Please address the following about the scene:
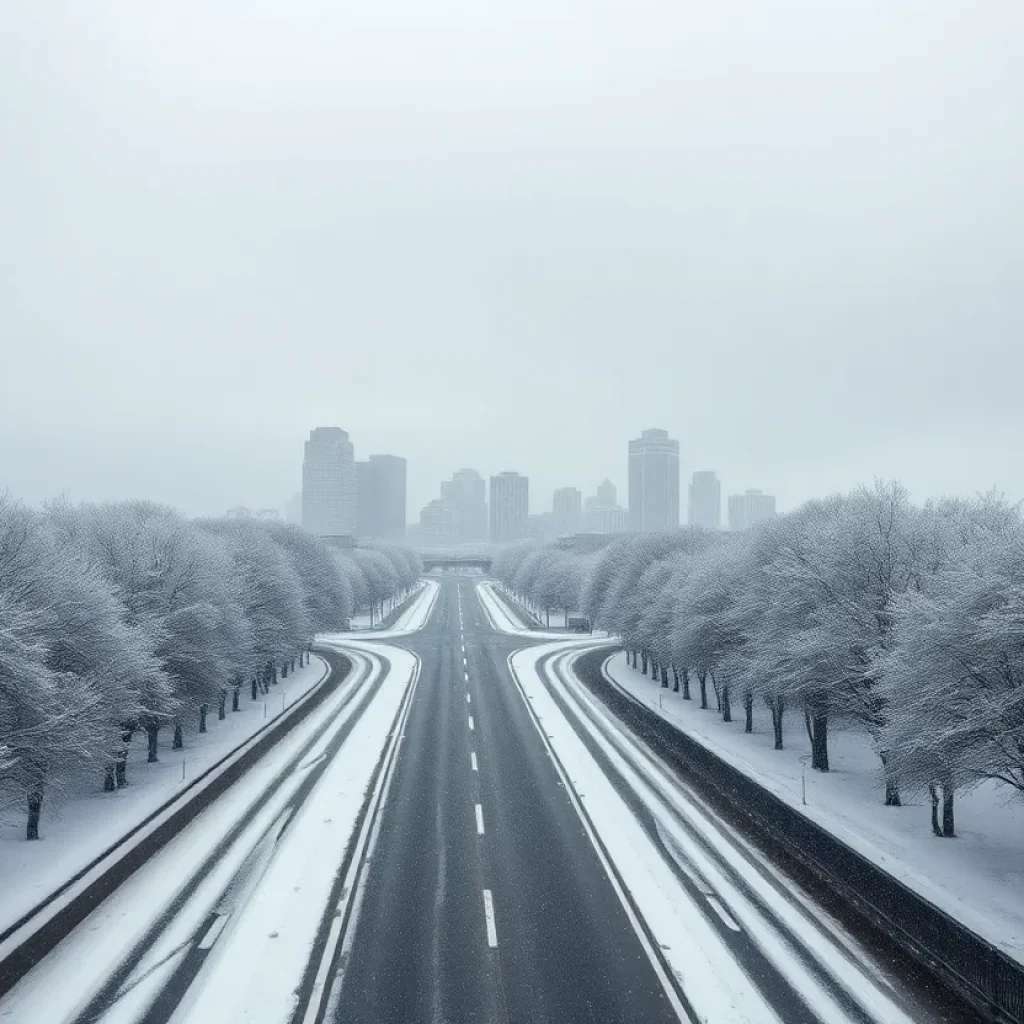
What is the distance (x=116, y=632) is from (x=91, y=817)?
565cm

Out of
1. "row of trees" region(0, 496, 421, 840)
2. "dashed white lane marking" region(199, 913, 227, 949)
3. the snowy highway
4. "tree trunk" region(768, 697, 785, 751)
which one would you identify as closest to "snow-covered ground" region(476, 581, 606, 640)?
"row of trees" region(0, 496, 421, 840)

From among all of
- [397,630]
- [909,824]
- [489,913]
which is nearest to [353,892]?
[489,913]

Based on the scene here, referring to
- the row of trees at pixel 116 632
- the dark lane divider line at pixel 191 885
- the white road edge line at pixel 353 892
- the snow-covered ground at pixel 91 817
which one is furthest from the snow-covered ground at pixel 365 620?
the white road edge line at pixel 353 892

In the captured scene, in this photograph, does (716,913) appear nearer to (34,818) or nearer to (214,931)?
(214,931)

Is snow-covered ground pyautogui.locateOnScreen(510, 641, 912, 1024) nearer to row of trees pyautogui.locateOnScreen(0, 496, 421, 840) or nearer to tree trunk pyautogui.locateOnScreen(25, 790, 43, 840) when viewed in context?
row of trees pyautogui.locateOnScreen(0, 496, 421, 840)

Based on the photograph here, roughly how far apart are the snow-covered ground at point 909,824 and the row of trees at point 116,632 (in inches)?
809

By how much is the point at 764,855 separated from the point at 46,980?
1604cm

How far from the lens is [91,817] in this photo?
76.1 ft

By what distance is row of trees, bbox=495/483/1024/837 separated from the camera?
17.7 meters

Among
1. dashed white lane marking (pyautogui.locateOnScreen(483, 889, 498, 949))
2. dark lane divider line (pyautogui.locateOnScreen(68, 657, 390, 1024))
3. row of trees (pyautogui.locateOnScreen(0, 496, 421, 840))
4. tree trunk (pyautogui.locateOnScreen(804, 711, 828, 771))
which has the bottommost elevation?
dark lane divider line (pyautogui.locateOnScreen(68, 657, 390, 1024))

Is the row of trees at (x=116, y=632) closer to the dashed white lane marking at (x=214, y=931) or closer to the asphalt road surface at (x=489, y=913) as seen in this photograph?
the dashed white lane marking at (x=214, y=931)

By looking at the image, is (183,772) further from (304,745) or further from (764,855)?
(764,855)

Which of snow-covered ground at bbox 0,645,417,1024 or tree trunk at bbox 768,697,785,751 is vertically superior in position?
tree trunk at bbox 768,697,785,751

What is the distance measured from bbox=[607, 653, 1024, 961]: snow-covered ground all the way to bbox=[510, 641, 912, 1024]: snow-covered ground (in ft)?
10.4
